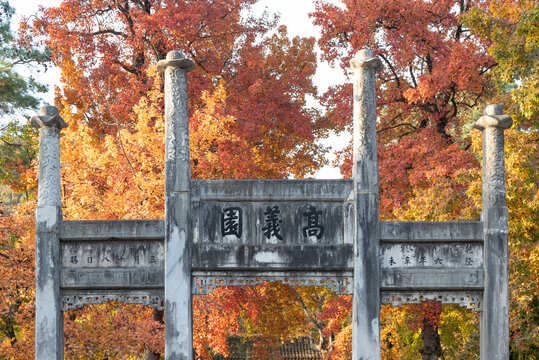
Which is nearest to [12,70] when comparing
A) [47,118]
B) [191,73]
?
[191,73]

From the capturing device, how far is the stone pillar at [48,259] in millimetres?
7449

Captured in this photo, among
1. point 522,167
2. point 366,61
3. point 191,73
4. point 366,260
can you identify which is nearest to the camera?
point 366,260

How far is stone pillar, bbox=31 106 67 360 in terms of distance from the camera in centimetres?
745

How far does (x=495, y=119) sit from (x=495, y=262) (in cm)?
183

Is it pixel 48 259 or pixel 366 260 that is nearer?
pixel 366 260

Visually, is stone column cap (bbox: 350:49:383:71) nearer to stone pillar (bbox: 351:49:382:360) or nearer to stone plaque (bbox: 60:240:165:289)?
stone pillar (bbox: 351:49:382:360)

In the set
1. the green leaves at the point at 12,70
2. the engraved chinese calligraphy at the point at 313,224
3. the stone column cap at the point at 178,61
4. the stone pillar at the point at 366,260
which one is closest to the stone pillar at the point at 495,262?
the stone pillar at the point at 366,260

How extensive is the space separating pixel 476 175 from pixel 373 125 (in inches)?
200

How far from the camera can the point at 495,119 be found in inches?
290

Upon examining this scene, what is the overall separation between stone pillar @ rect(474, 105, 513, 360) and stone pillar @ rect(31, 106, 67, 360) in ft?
18.2

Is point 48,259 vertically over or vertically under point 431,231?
under

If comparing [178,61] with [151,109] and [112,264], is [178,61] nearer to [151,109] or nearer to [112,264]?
[112,264]

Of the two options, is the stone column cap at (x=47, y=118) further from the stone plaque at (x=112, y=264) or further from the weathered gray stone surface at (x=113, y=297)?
the weathered gray stone surface at (x=113, y=297)

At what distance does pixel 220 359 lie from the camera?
23.6m
